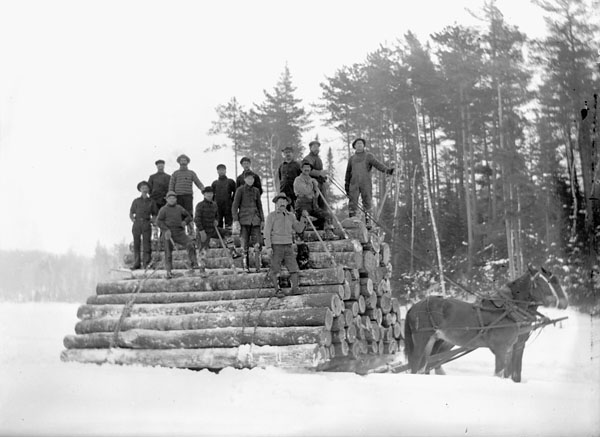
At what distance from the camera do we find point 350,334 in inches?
387

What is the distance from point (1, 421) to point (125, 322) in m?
3.95

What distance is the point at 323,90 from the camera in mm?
25844

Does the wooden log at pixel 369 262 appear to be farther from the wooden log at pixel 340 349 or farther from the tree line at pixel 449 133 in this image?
the tree line at pixel 449 133

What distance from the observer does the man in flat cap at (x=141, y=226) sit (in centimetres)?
1243

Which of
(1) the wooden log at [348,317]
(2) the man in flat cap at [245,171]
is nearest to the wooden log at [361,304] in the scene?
(1) the wooden log at [348,317]

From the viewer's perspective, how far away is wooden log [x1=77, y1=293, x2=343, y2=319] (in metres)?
9.48

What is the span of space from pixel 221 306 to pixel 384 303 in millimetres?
3241

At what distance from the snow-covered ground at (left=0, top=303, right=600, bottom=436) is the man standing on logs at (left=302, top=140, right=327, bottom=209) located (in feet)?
13.6

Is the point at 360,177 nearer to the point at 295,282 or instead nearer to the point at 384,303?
the point at 384,303

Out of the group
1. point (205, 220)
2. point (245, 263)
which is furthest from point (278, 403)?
point (205, 220)

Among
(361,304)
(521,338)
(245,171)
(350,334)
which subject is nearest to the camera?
(350,334)

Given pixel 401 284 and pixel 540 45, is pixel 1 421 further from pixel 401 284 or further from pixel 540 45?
pixel 401 284

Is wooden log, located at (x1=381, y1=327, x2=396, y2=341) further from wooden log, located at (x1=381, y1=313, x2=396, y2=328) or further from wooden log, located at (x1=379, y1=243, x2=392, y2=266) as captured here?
wooden log, located at (x1=379, y1=243, x2=392, y2=266)

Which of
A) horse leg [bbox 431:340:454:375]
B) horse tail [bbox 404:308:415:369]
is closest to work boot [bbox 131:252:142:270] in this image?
horse tail [bbox 404:308:415:369]
